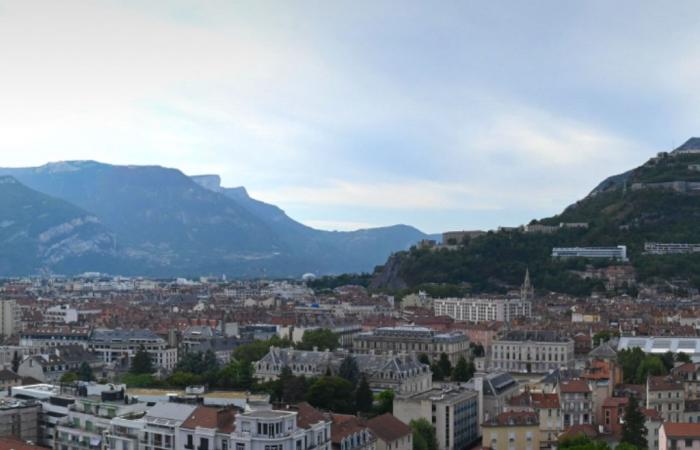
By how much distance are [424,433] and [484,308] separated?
7155 centimetres

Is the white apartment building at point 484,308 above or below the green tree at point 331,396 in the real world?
above

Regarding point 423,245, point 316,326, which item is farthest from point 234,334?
point 423,245

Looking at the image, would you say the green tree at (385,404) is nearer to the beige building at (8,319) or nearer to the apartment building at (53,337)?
the apartment building at (53,337)

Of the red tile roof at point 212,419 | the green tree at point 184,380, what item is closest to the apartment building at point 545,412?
the red tile roof at point 212,419

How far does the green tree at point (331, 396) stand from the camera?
5053cm

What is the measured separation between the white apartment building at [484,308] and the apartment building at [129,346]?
41.3 m

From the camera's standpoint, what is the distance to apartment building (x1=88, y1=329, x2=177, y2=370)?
258ft

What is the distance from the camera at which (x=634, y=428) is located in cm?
4247

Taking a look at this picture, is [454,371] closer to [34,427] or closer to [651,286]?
[34,427]

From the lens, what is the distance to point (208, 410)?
1374 inches

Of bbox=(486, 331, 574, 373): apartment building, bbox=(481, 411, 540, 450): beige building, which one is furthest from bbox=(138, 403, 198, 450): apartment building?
bbox=(486, 331, 574, 373): apartment building

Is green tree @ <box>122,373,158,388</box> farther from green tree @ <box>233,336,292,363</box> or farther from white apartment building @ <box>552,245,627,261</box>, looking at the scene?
white apartment building @ <box>552,245,627,261</box>

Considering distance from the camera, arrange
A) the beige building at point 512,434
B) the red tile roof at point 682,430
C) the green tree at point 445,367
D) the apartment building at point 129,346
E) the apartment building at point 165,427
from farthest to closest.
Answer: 1. the apartment building at point 129,346
2. the green tree at point 445,367
3. the beige building at point 512,434
4. the red tile roof at point 682,430
5. the apartment building at point 165,427

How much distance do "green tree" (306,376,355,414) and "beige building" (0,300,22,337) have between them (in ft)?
181
